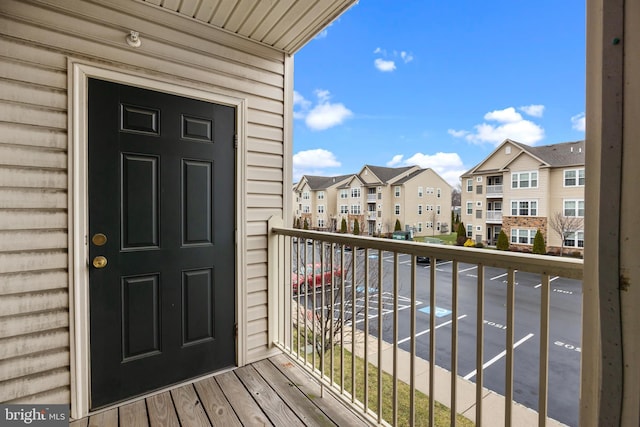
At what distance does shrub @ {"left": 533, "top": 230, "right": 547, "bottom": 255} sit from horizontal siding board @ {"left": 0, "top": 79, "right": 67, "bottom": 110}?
244cm

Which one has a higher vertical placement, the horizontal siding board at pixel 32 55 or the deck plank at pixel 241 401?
the horizontal siding board at pixel 32 55

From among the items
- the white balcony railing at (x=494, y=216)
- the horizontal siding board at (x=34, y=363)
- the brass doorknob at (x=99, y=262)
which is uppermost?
the white balcony railing at (x=494, y=216)

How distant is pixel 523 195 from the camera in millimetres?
1830

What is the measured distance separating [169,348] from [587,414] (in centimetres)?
211

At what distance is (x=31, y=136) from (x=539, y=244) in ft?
8.30

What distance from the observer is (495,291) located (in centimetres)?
136

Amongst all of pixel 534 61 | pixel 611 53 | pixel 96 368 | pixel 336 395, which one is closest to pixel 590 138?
pixel 611 53

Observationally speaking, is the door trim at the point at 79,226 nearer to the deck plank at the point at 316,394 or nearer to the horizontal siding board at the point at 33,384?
the horizontal siding board at the point at 33,384

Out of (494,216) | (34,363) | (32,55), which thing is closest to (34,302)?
(34,363)

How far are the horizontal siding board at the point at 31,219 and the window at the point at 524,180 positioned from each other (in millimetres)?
2696

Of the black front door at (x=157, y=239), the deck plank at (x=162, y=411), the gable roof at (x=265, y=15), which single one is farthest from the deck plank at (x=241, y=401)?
the gable roof at (x=265, y=15)

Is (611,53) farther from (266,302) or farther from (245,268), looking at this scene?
(266,302)

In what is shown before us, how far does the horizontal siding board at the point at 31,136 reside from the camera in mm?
1519

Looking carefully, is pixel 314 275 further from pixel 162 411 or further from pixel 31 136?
pixel 31 136
